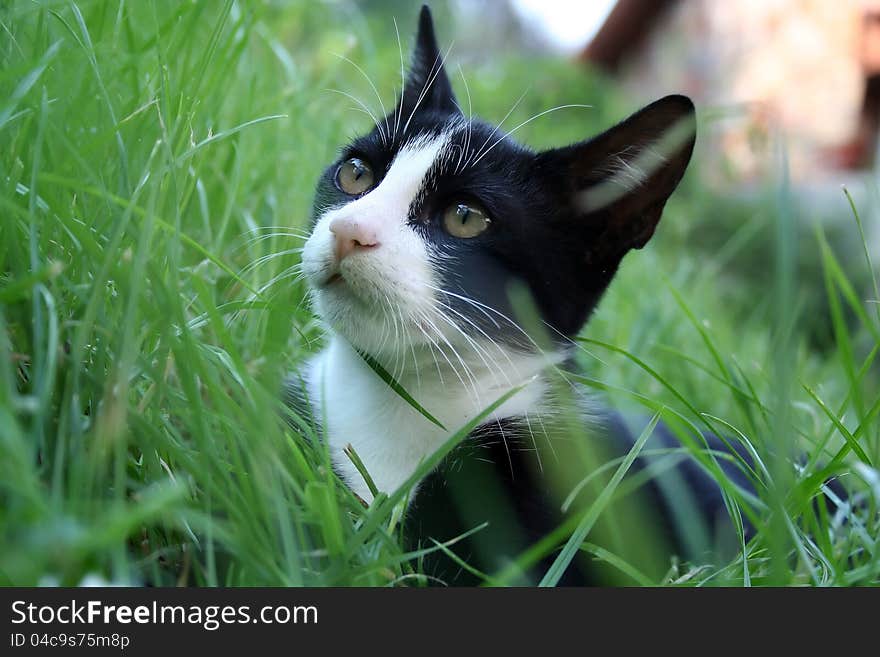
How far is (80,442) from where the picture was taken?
0.74 meters

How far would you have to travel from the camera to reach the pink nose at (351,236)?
1.10 meters

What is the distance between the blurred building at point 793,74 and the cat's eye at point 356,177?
4437mm

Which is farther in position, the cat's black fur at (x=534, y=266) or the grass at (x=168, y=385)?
the cat's black fur at (x=534, y=266)

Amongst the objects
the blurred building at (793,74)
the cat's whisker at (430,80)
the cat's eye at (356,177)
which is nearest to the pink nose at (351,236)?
the cat's eye at (356,177)

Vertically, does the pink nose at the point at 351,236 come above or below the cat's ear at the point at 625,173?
below

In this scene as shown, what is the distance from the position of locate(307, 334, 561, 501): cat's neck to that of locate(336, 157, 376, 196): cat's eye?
321mm

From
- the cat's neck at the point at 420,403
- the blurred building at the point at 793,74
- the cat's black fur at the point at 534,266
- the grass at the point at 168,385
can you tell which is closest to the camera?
the grass at the point at 168,385

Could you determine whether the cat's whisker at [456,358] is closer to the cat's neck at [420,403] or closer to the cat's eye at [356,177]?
the cat's neck at [420,403]

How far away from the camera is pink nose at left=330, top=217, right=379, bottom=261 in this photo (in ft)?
3.61

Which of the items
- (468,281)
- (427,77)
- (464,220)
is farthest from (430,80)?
(468,281)

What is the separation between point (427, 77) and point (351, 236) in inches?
26.1

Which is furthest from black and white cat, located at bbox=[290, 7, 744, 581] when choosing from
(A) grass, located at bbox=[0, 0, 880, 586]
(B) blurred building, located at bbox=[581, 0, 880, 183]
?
(B) blurred building, located at bbox=[581, 0, 880, 183]

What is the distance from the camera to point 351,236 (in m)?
1.10

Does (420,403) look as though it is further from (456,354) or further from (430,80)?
(430,80)
